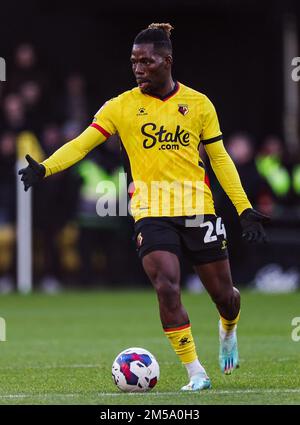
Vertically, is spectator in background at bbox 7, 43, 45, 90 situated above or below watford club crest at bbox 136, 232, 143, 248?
above

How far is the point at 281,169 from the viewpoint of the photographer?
20.7m

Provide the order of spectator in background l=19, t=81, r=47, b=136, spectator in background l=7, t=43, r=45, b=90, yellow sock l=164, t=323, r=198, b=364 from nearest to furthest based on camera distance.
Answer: yellow sock l=164, t=323, r=198, b=364
spectator in background l=19, t=81, r=47, b=136
spectator in background l=7, t=43, r=45, b=90

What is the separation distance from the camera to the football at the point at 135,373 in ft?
29.3

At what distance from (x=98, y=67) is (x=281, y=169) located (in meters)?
5.51

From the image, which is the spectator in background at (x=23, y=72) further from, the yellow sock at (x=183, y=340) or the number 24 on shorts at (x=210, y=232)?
the yellow sock at (x=183, y=340)

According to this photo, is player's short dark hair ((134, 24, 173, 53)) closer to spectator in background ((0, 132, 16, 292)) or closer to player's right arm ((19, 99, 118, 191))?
player's right arm ((19, 99, 118, 191))

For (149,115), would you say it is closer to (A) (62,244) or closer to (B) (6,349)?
(B) (6,349)

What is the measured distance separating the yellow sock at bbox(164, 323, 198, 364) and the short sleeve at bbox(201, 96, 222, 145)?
1389 millimetres

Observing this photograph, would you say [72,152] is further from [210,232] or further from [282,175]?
[282,175]

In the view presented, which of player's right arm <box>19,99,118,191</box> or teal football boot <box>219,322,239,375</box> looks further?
teal football boot <box>219,322,239,375</box>

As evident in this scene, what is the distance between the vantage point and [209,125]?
9.41 metres

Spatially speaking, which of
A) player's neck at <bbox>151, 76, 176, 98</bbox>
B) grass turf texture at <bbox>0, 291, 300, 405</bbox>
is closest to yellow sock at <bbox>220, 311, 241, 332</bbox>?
grass turf texture at <bbox>0, 291, 300, 405</bbox>

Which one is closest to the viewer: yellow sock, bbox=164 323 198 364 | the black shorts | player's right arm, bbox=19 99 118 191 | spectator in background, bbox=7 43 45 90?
yellow sock, bbox=164 323 198 364

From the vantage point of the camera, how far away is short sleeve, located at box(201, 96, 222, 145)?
9.38 m
